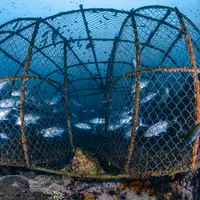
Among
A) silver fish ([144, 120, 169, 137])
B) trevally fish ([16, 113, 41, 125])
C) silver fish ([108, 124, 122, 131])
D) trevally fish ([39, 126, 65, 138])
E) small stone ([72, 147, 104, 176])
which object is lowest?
small stone ([72, 147, 104, 176])

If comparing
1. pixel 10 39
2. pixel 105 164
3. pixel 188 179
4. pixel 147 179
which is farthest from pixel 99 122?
pixel 10 39

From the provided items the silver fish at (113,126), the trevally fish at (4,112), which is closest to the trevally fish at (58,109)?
the trevally fish at (4,112)

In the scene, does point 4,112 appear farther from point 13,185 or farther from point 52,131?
point 13,185

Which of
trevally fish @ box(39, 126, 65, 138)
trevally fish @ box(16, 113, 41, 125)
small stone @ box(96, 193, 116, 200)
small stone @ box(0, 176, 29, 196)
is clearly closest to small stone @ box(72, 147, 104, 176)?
small stone @ box(96, 193, 116, 200)

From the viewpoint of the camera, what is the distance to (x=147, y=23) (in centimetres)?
484

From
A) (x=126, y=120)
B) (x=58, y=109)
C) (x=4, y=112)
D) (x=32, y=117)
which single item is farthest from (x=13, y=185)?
(x=126, y=120)

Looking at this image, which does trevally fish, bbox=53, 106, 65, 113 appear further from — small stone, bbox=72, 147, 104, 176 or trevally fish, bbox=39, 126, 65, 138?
small stone, bbox=72, 147, 104, 176

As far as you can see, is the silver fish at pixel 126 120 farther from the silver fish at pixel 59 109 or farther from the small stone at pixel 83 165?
the silver fish at pixel 59 109

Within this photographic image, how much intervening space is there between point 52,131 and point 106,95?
1.46m

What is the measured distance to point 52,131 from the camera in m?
4.77

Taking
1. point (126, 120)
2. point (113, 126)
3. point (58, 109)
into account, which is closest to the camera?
point (126, 120)

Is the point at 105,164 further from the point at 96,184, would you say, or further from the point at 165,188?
the point at 165,188

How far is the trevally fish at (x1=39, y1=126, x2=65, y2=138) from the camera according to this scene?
472 centimetres

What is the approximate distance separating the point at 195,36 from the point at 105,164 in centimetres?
315
